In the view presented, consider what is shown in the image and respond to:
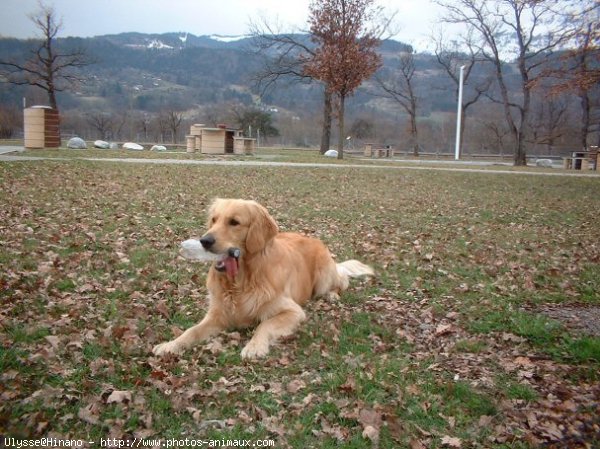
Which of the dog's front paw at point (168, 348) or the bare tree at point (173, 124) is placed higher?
the bare tree at point (173, 124)

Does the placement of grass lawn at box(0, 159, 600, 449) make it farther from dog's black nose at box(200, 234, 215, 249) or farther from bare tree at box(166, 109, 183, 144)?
bare tree at box(166, 109, 183, 144)

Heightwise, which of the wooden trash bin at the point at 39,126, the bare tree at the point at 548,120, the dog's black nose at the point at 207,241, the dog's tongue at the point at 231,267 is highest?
the bare tree at the point at 548,120

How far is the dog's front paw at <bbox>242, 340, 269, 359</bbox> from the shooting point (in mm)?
3854

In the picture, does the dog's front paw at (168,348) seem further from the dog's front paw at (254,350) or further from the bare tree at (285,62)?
the bare tree at (285,62)

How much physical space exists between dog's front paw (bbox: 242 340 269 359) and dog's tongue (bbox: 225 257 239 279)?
0.64 meters

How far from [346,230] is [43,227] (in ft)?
17.1

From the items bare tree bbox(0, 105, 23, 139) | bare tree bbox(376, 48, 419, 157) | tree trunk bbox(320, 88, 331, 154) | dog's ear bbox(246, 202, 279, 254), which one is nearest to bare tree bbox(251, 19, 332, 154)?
tree trunk bbox(320, 88, 331, 154)

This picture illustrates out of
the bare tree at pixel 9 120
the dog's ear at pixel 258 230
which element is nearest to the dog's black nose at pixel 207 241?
the dog's ear at pixel 258 230

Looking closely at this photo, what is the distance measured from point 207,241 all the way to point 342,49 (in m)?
27.9

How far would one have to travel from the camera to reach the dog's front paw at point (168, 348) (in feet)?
12.6

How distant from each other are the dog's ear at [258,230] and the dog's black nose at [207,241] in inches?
15.5

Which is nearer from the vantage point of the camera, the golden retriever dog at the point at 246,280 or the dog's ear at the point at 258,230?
the golden retriever dog at the point at 246,280

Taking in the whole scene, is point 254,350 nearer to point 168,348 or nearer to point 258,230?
point 168,348

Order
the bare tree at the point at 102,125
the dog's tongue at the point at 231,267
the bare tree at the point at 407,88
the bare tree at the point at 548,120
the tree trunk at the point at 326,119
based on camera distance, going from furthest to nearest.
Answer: the bare tree at the point at 548,120 < the bare tree at the point at 102,125 < the bare tree at the point at 407,88 < the tree trunk at the point at 326,119 < the dog's tongue at the point at 231,267
